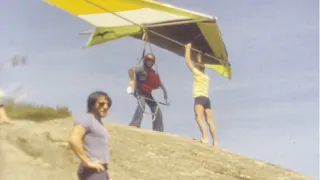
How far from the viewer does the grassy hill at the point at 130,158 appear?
944cm

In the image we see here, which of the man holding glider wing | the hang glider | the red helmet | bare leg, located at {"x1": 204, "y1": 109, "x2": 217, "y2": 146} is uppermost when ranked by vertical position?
the hang glider

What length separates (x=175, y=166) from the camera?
10602 mm

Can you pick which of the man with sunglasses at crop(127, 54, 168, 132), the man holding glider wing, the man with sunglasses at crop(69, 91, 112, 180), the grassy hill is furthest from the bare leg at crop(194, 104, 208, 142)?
the man with sunglasses at crop(69, 91, 112, 180)

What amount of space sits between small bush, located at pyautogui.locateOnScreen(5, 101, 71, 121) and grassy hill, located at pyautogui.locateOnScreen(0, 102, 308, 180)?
0.84ft

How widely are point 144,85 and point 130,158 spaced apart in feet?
7.38

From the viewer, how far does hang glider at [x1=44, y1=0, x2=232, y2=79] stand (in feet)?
43.3

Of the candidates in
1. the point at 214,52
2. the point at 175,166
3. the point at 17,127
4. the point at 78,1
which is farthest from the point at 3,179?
the point at 214,52

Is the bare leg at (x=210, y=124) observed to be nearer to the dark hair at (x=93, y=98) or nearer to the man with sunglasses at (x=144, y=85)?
the man with sunglasses at (x=144, y=85)

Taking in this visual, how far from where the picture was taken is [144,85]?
1235 cm

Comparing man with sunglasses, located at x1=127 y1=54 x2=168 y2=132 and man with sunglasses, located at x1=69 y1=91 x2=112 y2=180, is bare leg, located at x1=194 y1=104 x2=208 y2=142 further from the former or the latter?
man with sunglasses, located at x1=69 y1=91 x2=112 y2=180

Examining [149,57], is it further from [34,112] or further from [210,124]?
[34,112]

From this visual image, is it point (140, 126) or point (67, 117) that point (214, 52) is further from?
point (67, 117)

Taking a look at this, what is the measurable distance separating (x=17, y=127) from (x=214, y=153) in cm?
390

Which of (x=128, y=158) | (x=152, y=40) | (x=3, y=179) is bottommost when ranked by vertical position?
(x=3, y=179)
